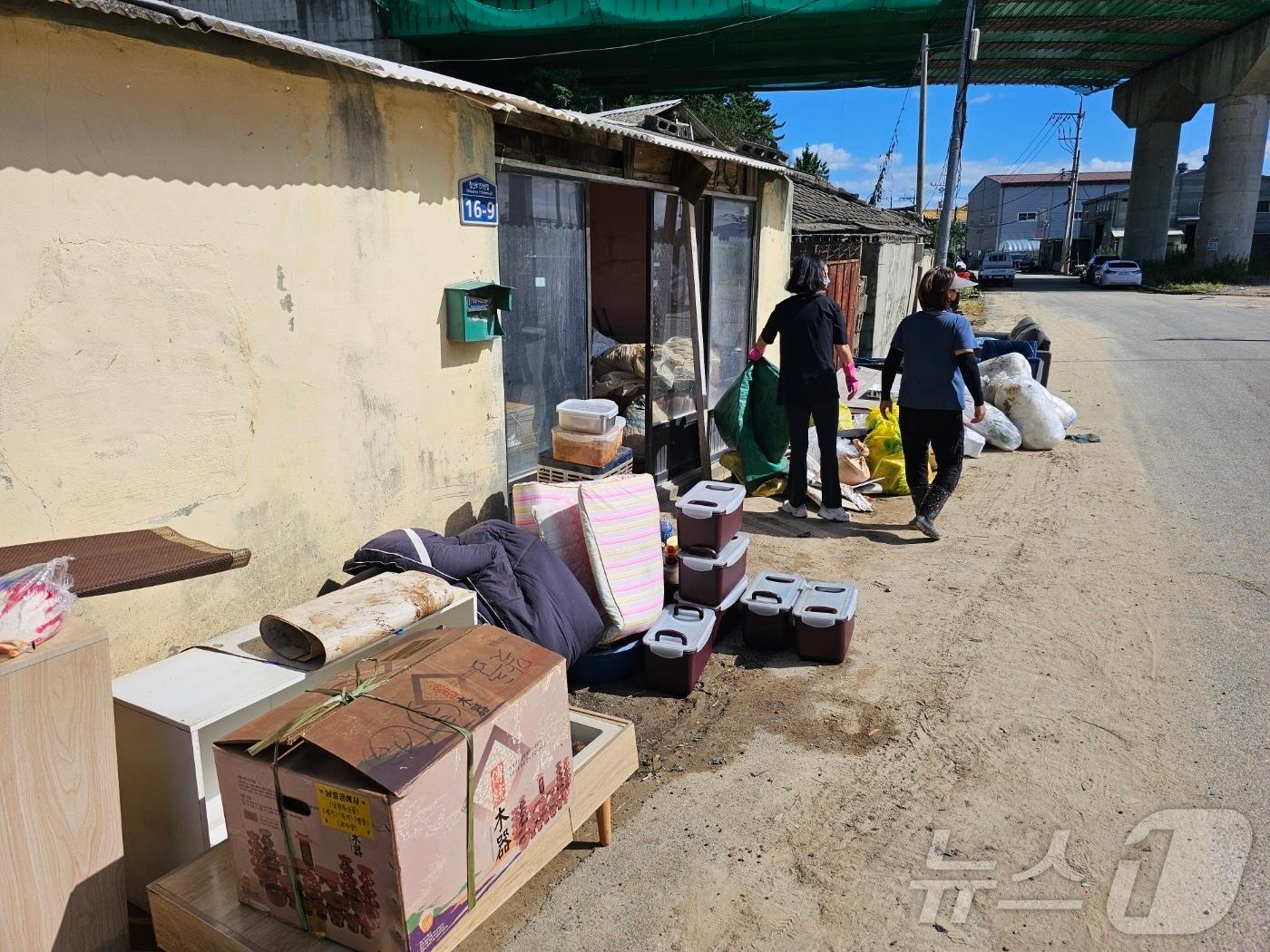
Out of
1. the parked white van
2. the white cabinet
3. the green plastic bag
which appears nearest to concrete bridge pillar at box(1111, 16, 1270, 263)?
the parked white van

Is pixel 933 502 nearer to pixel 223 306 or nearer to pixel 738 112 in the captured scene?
Answer: pixel 223 306

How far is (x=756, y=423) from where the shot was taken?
7.15 meters

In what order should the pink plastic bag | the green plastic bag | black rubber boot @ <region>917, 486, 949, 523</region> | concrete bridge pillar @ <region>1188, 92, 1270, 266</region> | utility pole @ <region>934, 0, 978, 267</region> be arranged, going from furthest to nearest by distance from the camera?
concrete bridge pillar @ <region>1188, 92, 1270, 266</region> < utility pole @ <region>934, 0, 978, 267</region> < the green plastic bag < black rubber boot @ <region>917, 486, 949, 523</region> < the pink plastic bag

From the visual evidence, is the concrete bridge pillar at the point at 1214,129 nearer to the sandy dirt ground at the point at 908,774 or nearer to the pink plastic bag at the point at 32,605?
the sandy dirt ground at the point at 908,774

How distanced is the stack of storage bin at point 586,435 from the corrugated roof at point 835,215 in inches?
240

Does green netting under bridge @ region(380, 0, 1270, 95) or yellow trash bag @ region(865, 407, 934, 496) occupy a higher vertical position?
green netting under bridge @ region(380, 0, 1270, 95)

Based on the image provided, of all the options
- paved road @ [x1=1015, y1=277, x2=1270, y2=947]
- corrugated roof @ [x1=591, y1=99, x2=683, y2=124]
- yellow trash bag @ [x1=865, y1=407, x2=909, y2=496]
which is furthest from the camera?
yellow trash bag @ [x1=865, y1=407, x2=909, y2=496]

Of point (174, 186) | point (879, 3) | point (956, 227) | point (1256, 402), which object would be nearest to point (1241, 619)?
→ point (174, 186)

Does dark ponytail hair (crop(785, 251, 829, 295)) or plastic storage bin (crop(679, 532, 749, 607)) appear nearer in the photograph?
plastic storage bin (crop(679, 532, 749, 607))

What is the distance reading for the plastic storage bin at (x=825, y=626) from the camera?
4.39 meters

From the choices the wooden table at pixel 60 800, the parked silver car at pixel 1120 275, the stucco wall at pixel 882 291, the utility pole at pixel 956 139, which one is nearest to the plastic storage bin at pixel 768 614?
the wooden table at pixel 60 800

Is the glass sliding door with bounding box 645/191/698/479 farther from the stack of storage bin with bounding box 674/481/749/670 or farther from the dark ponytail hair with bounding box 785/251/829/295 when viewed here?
the stack of storage bin with bounding box 674/481/749/670

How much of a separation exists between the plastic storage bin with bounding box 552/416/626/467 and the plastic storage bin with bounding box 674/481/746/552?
2.56 feet

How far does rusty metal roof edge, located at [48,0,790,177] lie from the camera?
2908 millimetres
